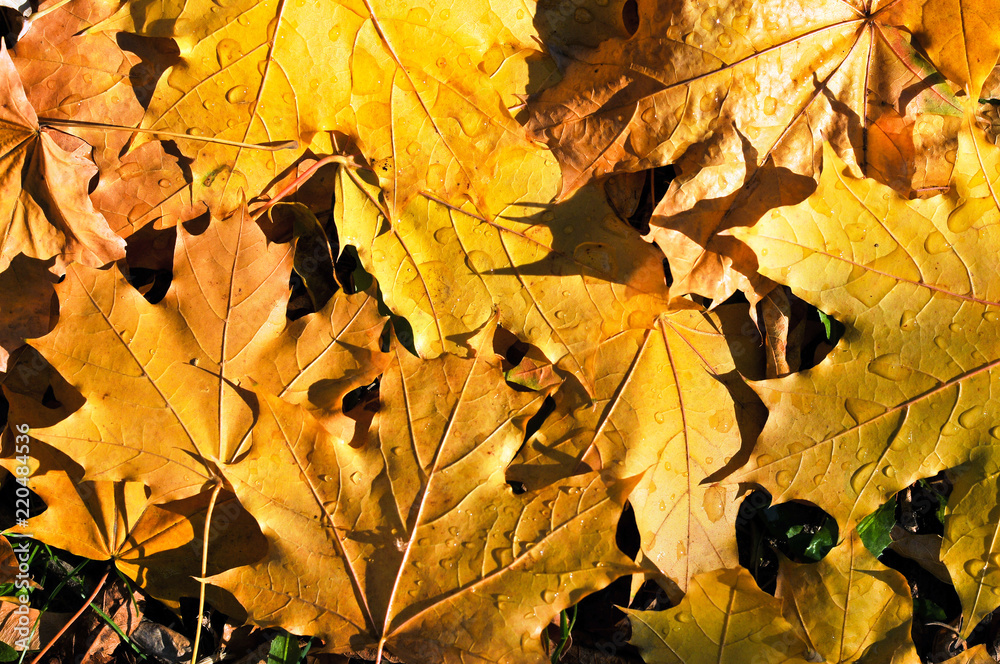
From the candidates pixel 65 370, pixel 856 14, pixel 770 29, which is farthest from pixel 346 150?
pixel 856 14

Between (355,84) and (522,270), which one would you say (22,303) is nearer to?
(355,84)

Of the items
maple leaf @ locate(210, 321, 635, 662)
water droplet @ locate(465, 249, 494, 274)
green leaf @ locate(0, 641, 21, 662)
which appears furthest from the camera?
green leaf @ locate(0, 641, 21, 662)

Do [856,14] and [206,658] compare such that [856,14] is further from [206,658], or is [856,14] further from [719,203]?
[206,658]

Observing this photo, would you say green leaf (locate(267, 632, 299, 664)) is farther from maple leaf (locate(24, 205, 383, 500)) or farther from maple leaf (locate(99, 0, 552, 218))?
maple leaf (locate(99, 0, 552, 218))

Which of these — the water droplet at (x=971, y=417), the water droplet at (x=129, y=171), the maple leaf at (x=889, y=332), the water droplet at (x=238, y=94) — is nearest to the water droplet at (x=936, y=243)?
the maple leaf at (x=889, y=332)

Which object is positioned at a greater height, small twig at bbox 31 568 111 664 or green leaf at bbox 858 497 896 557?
small twig at bbox 31 568 111 664

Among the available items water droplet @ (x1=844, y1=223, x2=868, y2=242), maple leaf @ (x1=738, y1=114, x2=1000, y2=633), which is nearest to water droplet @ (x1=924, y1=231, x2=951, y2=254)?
maple leaf @ (x1=738, y1=114, x2=1000, y2=633)

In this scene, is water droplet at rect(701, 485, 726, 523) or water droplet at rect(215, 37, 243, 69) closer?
water droplet at rect(215, 37, 243, 69)

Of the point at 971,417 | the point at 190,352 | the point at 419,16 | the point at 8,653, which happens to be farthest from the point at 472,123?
the point at 8,653
